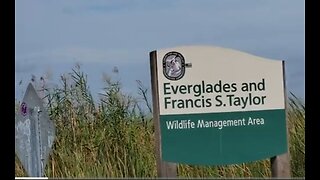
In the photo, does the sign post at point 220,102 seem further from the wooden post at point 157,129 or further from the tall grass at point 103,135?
the tall grass at point 103,135

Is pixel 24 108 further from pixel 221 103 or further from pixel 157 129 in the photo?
pixel 221 103

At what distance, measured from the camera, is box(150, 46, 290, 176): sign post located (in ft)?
15.4

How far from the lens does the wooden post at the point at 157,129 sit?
4742 mm

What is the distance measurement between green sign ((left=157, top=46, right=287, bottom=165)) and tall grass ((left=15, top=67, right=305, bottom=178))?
0.12 metres

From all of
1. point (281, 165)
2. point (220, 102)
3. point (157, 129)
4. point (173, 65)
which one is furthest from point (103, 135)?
point (281, 165)

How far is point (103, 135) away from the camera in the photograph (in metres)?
4.84

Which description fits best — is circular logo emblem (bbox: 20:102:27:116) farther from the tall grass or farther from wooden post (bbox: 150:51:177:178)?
wooden post (bbox: 150:51:177:178)

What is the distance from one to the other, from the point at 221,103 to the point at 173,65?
0.36 metres

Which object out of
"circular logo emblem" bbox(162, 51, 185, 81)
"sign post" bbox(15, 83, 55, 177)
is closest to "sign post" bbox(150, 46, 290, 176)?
"circular logo emblem" bbox(162, 51, 185, 81)

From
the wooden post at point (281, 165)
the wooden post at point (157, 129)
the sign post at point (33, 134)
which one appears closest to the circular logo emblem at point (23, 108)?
the sign post at point (33, 134)

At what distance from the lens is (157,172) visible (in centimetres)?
478
